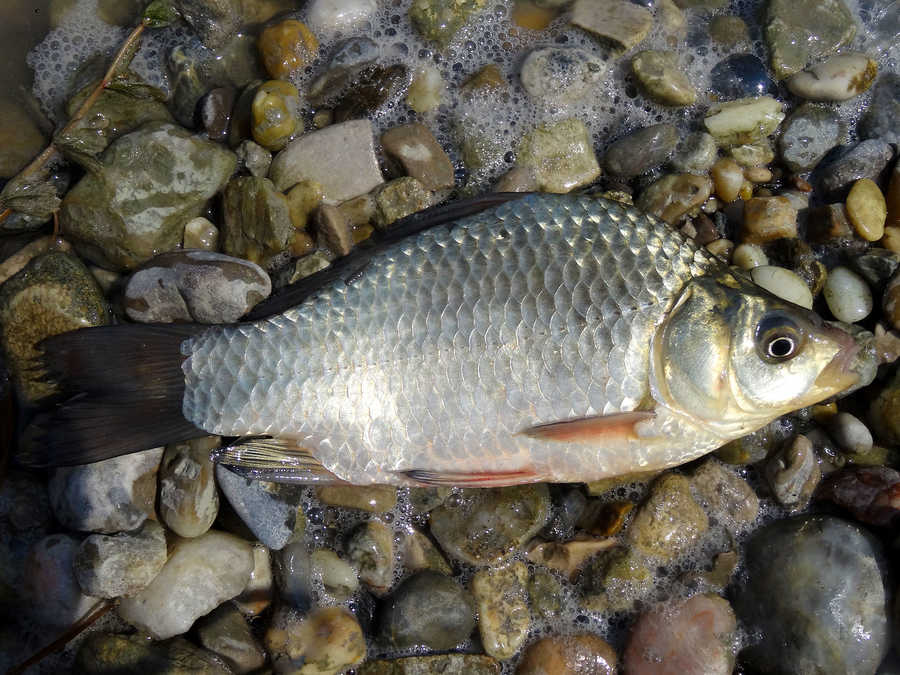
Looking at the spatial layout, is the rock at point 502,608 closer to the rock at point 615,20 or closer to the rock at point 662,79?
the rock at point 662,79

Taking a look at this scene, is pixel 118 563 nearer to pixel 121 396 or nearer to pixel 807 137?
pixel 121 396

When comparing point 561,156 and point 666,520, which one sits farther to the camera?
point 561,156

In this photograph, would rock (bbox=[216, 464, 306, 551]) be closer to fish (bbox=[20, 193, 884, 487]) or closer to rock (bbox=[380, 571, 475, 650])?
fish (bbox=[20, 193, 884, 487])

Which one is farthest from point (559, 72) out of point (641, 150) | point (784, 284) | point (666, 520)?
point (666, 520)

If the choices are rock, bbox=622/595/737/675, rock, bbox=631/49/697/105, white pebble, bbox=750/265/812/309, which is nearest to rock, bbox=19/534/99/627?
rock, bbox=622/595/737/675

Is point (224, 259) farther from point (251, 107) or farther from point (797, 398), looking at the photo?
point (797, 398)
